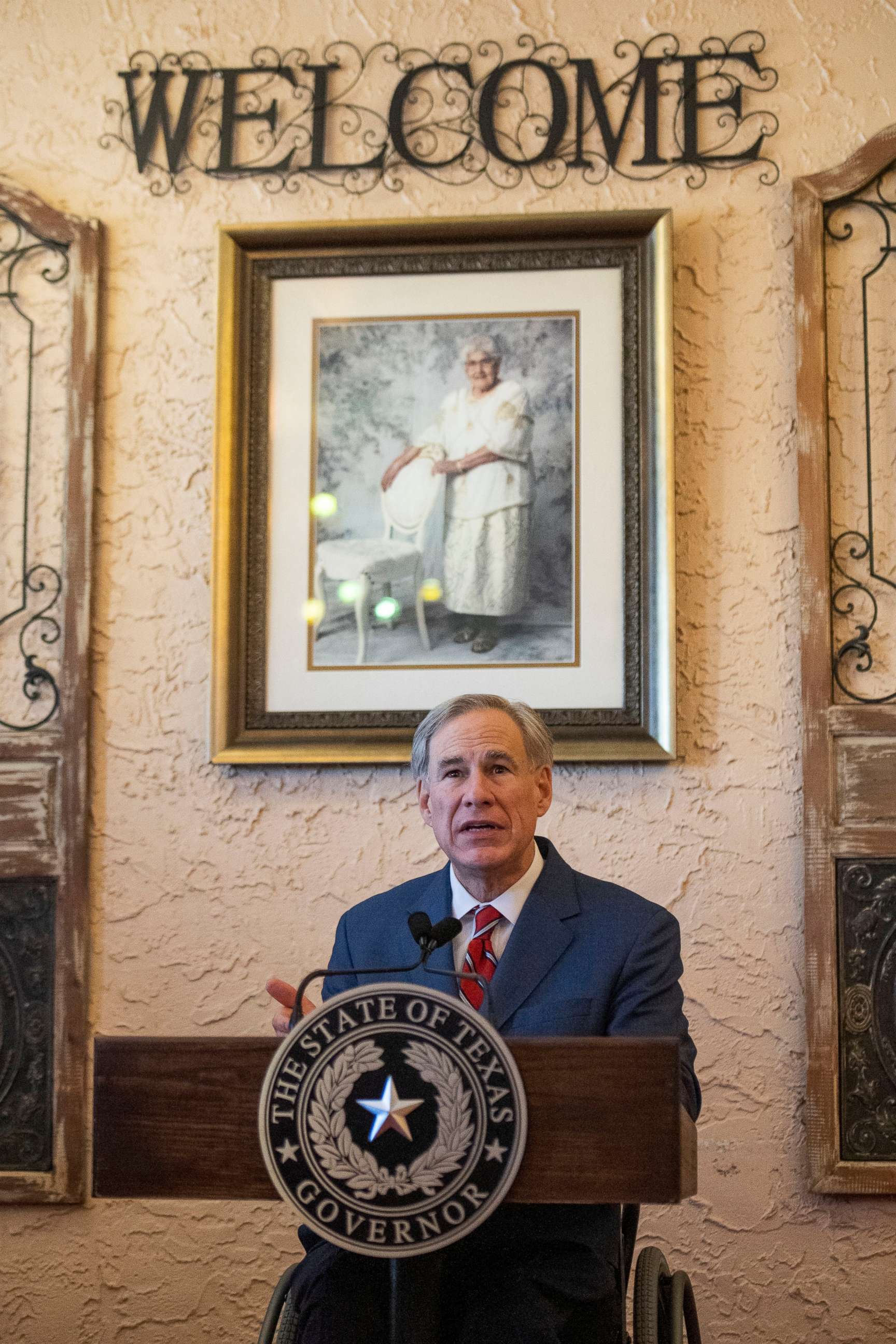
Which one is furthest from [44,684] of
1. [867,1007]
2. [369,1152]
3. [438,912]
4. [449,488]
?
[867,1007]

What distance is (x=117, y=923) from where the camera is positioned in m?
2.73

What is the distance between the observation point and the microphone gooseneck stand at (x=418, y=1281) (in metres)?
1.55

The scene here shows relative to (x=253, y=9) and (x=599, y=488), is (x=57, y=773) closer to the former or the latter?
(x=599, y=488)

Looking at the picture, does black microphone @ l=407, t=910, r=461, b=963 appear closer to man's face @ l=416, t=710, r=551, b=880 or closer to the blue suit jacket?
the blue suit jacket

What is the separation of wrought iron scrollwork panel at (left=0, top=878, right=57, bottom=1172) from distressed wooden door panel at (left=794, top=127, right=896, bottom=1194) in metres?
1.51

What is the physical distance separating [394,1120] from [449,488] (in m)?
1.63

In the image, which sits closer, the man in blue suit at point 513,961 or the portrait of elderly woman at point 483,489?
the man in blue suit at point 513,961

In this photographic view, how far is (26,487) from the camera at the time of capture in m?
2.83

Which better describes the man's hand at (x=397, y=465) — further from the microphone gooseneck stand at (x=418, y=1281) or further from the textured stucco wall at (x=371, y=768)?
the microphone gooseneck stand at (x=418, y=1281)

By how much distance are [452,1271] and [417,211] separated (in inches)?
81.7

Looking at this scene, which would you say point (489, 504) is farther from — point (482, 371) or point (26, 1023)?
point (26, 1023)

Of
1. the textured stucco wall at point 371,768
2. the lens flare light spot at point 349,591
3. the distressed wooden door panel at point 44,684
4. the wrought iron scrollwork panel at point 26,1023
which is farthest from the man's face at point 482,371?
the wrought iron scrollwork panel at point 26,1023

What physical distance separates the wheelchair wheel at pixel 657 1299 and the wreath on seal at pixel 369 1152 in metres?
0.54

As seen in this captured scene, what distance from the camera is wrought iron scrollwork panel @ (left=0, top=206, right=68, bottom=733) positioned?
2.78 meters
